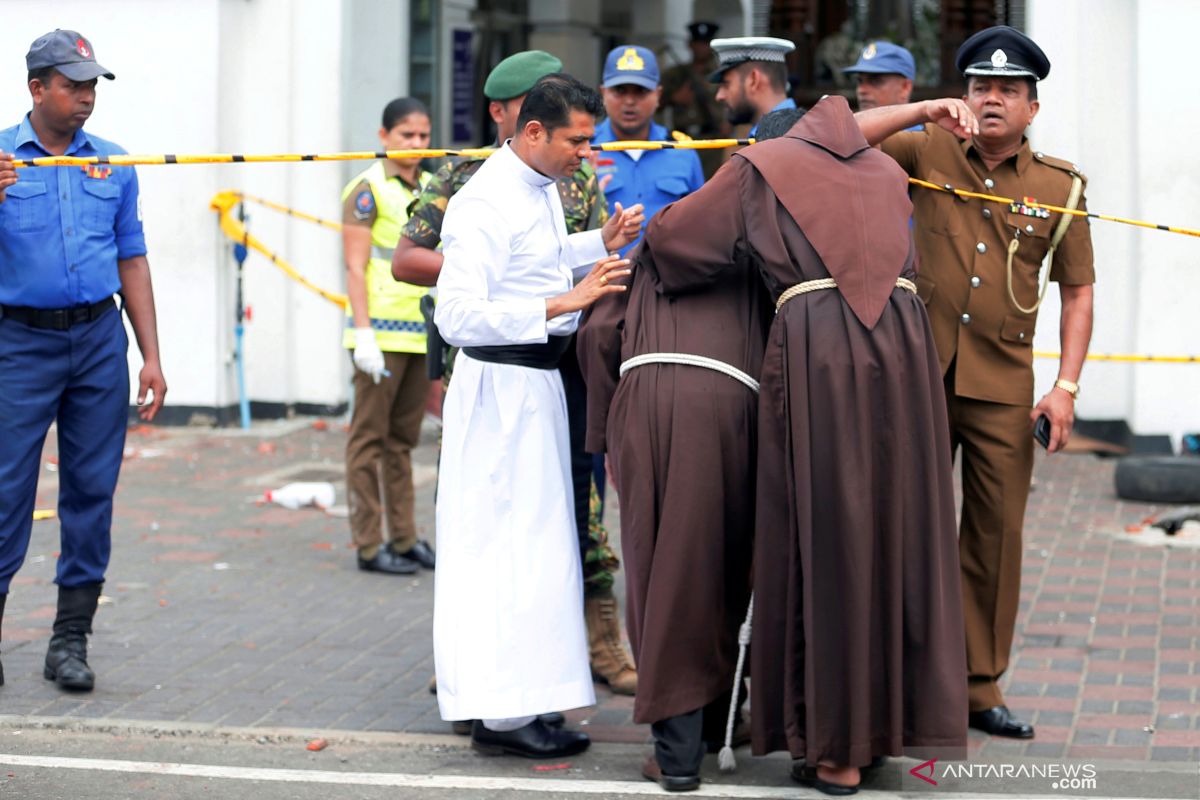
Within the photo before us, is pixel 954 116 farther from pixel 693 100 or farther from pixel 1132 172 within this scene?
pixel 693 100

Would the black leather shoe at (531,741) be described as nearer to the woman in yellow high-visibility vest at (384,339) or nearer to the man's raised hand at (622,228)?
the man's raised hand at (622,228)

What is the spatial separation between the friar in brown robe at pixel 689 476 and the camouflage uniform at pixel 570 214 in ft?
3.02

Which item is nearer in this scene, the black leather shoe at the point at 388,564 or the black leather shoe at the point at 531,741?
the black leather shoe at the point at 531,741

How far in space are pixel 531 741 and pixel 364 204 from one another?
10.6ft

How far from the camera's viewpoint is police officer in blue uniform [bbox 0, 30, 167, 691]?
612 cm

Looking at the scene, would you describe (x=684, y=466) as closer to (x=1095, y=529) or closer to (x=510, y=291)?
(x=510, y=291)

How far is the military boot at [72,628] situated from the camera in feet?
20.7

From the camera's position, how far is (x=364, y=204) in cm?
806

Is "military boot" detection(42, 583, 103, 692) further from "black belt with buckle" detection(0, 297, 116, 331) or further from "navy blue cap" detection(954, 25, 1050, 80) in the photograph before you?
"navy blue cap" detection(954, 25, 1050, 80)

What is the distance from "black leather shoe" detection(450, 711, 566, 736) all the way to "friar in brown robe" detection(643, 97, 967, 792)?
0.79m

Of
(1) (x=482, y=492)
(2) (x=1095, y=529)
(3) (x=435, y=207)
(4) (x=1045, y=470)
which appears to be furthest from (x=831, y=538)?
(4) (x=1045, y=470)

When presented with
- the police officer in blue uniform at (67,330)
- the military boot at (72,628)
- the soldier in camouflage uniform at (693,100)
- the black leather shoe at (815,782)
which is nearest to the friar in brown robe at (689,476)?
the black leather shoe at (815,782)

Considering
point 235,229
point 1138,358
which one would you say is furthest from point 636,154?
point 235,229

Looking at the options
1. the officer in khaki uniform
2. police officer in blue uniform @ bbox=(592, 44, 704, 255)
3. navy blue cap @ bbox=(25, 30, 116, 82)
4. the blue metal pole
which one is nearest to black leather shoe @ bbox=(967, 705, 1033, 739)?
the officer in khaki uniform
